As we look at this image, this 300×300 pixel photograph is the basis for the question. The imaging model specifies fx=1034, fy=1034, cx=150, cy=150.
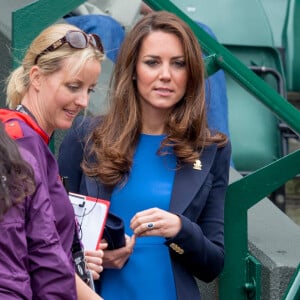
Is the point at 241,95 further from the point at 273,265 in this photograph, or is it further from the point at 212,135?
the point at 212,135

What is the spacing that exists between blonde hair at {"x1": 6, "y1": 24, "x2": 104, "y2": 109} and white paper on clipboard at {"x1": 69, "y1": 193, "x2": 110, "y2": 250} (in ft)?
1.38

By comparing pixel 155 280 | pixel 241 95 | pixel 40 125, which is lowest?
pixel 241 95

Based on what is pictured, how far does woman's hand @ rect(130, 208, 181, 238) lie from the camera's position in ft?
11.2

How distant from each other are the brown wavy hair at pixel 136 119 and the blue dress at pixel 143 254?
0.21 ft

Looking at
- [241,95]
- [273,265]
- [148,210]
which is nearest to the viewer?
[148,210]

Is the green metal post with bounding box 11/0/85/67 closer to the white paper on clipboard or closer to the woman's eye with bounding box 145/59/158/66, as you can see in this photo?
the woman's eye with bounding box 145/59/158/66

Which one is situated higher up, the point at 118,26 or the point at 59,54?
the point at 59,54

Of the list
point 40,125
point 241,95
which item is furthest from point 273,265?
point 241,95

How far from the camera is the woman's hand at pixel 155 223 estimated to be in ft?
11.2

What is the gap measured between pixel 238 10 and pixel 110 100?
360cm

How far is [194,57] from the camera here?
12.4 ft

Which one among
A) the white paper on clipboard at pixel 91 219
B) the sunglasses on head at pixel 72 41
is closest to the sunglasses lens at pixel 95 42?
the sunglasses on head at pixel 72 41

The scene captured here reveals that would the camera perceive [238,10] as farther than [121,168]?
Yes

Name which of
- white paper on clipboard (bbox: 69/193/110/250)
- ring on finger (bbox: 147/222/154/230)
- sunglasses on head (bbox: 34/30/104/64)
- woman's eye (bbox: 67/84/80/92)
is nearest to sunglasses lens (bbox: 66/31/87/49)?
sunglasses on head (bbox: 34/30/104/64)
